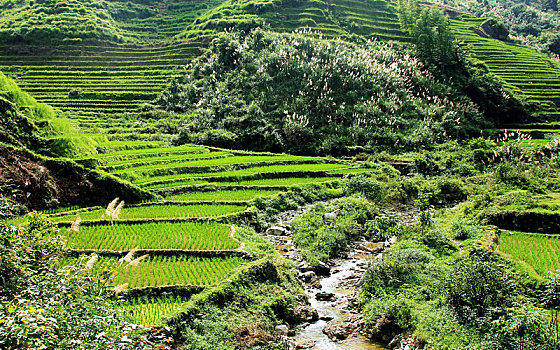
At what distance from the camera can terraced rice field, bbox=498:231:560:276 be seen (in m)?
20.4

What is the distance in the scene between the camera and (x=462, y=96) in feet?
222

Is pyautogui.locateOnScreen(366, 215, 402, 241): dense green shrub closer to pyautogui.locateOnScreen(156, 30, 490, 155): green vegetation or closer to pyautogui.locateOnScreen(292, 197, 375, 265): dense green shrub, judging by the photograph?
pyautogui.locateOnScreen(292, 197, 375, 265): dense green shrub

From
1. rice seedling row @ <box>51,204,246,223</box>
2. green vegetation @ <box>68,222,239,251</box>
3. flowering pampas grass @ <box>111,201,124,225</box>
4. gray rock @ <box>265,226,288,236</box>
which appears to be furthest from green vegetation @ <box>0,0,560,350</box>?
gray rock @ <box>265,226,288,236</box>

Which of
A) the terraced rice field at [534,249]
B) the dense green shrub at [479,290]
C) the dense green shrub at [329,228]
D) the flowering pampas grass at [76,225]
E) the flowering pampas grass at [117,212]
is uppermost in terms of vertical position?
the dense green shrub at [479,290]

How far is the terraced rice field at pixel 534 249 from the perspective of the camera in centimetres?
2036

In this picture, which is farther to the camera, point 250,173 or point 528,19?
point 528,19

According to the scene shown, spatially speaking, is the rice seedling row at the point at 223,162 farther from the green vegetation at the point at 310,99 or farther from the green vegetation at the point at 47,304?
the green vegetation at the point at 47,304

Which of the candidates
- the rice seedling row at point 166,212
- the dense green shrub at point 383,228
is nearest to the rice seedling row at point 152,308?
the rice seedling row at point 166,212

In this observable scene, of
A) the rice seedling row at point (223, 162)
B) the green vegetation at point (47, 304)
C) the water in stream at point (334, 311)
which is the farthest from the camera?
the rice seedling row at point (223, 162)

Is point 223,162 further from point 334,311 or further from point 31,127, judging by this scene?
point 334,311

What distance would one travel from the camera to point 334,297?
21.0 m

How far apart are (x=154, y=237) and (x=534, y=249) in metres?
22.1

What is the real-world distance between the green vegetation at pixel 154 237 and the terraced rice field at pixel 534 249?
51.9ft

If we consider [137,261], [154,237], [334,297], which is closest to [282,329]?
[334,297]
